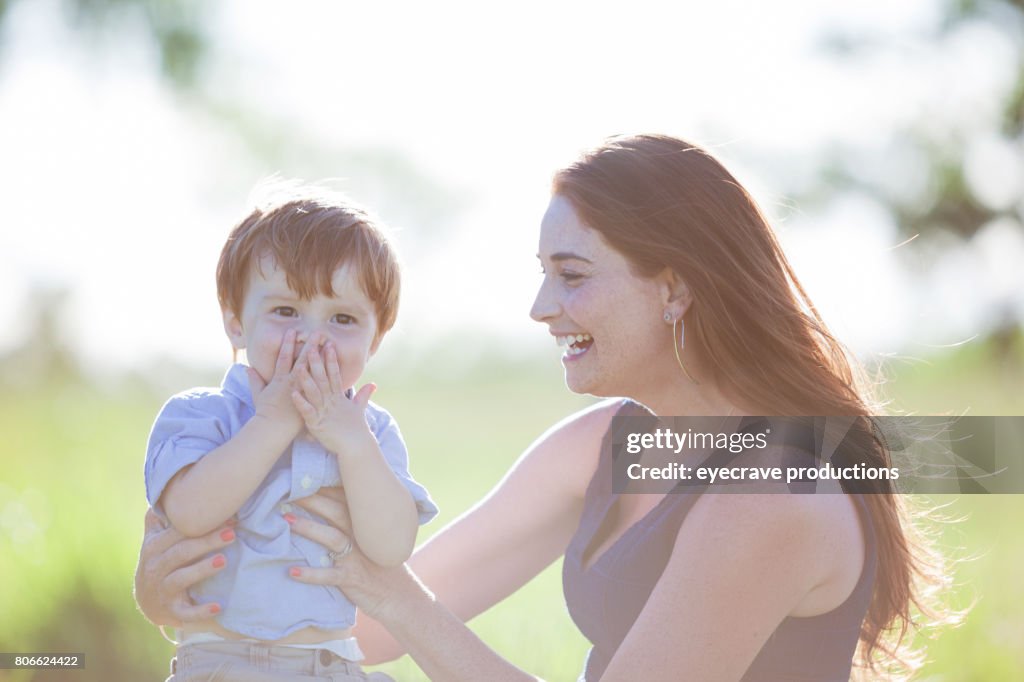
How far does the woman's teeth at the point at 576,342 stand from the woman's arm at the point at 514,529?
0.43m

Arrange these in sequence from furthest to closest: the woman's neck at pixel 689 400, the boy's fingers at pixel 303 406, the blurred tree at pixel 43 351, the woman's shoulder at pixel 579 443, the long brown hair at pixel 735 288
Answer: the blurred tree at pixel 43 351 → the woman's shoulder at pixel 579 443 → the woman's neck at pixel 689 400 → the long brown hair at pixel 735 288 → the boy's fingers at pixel 303 406

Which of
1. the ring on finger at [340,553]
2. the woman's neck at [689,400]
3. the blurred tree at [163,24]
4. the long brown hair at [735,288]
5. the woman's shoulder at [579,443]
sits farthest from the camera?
the blurred tree at [163,24]

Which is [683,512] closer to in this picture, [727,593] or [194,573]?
[727,593]

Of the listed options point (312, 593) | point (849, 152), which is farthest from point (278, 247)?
point (849, 152)

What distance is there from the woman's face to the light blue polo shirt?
763 mm

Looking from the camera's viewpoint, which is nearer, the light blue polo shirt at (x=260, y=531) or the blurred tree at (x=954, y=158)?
the light blue polo shirt at (x=260, y=531)

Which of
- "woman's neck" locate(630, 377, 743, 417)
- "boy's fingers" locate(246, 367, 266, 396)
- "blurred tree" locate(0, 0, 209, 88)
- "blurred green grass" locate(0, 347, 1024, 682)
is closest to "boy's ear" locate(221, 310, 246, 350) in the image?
"boy's fingers" locate(246, 367, 266, 396)

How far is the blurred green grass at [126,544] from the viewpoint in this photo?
447cm

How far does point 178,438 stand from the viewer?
7.31ft

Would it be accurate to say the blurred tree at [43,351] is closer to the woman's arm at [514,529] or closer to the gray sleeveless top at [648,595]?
the woman's arm at [514,529]

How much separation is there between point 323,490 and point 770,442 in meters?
1.10

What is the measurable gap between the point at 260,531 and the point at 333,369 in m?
0.40

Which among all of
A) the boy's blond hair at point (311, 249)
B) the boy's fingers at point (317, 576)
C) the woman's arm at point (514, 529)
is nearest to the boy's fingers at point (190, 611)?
the boy's fingers at point (317, 576)

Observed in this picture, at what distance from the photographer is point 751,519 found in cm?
227
